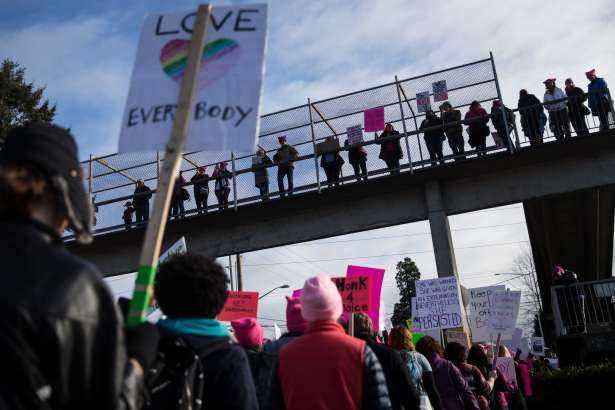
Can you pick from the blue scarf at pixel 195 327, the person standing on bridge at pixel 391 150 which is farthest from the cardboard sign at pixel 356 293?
the person standing on bridge at pixel 391 150

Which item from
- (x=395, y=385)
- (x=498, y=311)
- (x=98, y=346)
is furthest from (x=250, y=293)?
(x=98, y=346)

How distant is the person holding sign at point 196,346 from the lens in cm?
242

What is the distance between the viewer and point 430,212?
17.1 m

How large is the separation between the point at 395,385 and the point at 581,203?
2100 centimetres

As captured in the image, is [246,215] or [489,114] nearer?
[489,114]

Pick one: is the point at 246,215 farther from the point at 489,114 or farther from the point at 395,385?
the point at 395,385

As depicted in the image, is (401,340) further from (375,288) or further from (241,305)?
(241,305)

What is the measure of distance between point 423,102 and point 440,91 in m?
0.54

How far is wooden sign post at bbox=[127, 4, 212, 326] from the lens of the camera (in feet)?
7.30

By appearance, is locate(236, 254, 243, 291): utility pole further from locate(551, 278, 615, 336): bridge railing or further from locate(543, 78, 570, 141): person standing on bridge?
locate(543, 78, 570, 141): person standing on bridge

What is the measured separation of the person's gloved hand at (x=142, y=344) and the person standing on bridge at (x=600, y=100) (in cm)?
1543

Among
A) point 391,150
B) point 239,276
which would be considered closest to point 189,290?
point 391,150

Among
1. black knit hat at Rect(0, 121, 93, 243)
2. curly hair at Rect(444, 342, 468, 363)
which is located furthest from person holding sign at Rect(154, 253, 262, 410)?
curly hair at Rect(444, 342, 468, 363)

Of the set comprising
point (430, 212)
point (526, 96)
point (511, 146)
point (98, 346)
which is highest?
point (526, 96)
